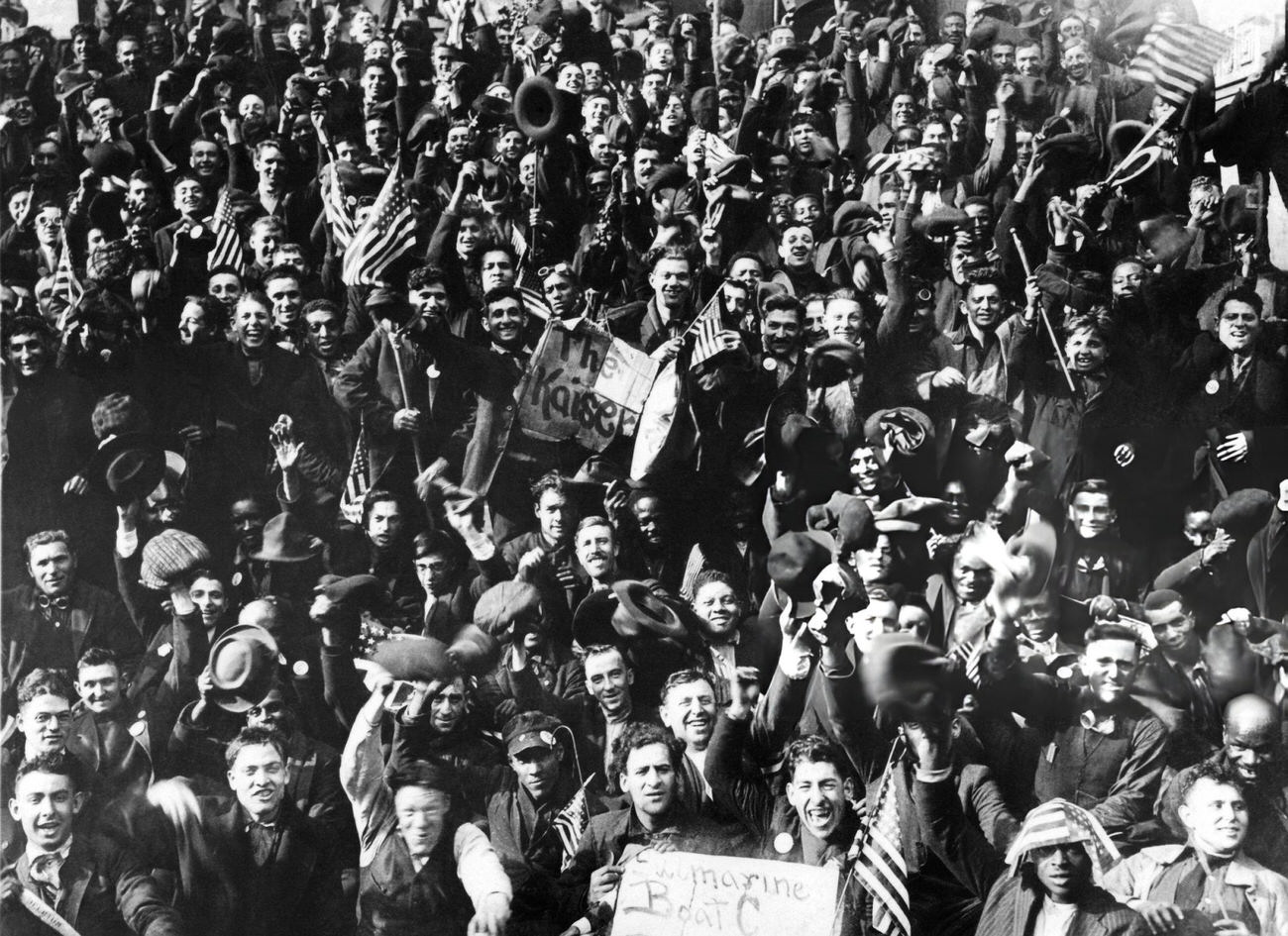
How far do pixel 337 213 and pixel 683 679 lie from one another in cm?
212

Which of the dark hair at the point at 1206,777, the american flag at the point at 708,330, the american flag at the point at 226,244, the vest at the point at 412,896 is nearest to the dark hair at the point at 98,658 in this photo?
the vest at the point at 412,896

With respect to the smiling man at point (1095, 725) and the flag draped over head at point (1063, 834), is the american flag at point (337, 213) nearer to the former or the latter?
the smiling man at point (1095, 725)

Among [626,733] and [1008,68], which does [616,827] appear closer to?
[626,733]

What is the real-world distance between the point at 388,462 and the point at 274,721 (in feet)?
3.26

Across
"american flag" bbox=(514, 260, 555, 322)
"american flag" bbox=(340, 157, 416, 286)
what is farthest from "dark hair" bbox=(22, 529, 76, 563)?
"american flag" bbox=(514, 260, 555, 322)

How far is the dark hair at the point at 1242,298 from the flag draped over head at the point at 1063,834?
1.77 metres

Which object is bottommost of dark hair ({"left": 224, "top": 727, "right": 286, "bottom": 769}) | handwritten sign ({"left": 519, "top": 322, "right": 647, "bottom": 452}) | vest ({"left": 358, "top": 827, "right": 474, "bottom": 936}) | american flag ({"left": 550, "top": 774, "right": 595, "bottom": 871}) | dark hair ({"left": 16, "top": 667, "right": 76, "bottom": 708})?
vest ({"left": 358, "top": 827, "right": 474, "bottom": 936})

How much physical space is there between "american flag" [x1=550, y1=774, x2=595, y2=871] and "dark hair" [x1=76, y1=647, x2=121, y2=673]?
168 cm

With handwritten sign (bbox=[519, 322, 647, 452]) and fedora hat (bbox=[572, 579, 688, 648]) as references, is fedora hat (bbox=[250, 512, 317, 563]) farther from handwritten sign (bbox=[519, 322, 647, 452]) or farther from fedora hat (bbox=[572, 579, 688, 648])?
fedora hat (bbox=[572, 579, 688, 648])

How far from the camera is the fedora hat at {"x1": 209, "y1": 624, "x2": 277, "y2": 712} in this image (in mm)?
4605

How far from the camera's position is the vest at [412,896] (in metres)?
4.46

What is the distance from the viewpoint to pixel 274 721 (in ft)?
15.0

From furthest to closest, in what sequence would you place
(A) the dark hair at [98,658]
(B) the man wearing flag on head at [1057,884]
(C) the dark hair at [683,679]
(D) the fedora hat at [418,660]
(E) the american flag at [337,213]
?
1. (E) the american flag at [337,213]
2. (A) the dark hair at [98,658]
3. (D) the fedora hat at [418,660]
4. (C) the dark hair at [683,679]
5. (B) the man wearing flag on head at [1057,884]

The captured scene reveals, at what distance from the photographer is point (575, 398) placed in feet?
15.2
